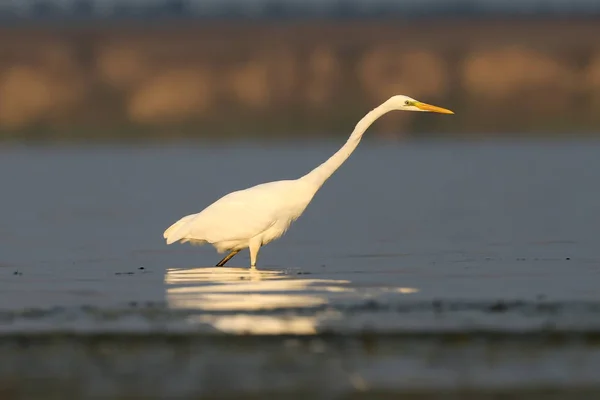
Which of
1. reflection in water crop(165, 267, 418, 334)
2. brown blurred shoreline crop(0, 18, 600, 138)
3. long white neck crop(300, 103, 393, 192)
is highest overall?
brown blurred shoreline crop(0, 18, 600, 138)

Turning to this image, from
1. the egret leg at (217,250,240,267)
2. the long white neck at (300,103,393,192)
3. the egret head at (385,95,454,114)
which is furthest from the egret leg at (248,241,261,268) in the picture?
the egret head at (385,95,454,114)

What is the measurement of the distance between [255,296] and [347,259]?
3995mm

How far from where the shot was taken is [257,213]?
61.5 feet

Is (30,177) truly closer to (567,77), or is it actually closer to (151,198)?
(151,198)

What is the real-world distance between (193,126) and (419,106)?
36.6 m

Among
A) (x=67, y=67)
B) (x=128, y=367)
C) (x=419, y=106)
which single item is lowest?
(x=128, y=367)

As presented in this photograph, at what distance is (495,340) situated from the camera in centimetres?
1309

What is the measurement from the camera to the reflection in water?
46.6 ft

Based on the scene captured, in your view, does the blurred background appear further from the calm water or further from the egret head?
the egret head

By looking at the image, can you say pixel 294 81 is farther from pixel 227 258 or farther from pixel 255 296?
pixel 255 296

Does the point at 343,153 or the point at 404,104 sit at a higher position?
the point at 404,104

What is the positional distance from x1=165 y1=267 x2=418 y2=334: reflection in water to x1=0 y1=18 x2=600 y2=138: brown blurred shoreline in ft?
109

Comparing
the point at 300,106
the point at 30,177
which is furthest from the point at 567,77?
the point at 30,177

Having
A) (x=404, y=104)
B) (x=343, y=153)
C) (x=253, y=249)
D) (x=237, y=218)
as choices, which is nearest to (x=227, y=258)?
(x=253, y=249)
